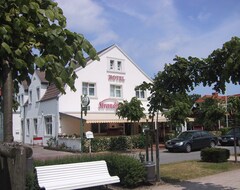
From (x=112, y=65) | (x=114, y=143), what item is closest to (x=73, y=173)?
(x=114, y=143)

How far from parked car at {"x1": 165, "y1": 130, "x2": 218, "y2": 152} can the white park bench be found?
675 inches

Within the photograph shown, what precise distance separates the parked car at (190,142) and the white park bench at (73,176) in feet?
56.2

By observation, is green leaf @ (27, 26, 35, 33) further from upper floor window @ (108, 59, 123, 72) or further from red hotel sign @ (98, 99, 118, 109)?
upper floor window @ (108, 59, 123, 72)

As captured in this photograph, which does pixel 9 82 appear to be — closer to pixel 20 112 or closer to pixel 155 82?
pixel 155 82

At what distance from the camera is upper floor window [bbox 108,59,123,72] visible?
113 feet

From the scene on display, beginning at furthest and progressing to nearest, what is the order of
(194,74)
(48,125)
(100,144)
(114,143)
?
(48,125) < (114,143) < (100,144) < (194,74)

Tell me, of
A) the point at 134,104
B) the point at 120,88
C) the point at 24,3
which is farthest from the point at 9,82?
the point at 120,88

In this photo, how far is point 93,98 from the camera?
3278 cm

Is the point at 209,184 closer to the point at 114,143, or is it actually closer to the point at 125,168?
the point at 125,168

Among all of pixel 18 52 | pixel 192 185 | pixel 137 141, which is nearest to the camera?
pixel 18 52

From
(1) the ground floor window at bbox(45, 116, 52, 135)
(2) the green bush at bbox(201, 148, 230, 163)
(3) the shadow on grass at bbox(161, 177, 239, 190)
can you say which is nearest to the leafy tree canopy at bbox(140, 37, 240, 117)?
(3) the shadow on grass at bbox(161, 177, 239, 190)

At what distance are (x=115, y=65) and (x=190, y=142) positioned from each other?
1129 cm

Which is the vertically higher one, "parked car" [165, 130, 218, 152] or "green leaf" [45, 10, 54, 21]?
"green leaf" [45, 10, 54, 21]

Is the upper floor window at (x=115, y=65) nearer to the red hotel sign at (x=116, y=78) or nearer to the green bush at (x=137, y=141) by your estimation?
the red hotel sign at (x=116, y=78)
